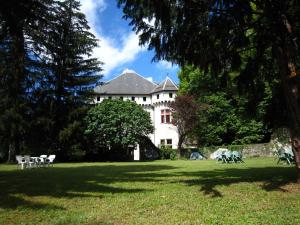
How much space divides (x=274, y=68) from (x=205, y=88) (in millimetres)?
37741

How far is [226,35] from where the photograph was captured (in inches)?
464

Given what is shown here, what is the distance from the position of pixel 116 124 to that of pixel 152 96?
18138mm

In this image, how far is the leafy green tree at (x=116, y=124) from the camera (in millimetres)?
40531

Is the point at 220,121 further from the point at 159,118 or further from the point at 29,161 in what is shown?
the point at 29,161

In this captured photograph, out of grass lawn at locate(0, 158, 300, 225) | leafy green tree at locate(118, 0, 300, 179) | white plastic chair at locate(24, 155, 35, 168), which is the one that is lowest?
grass lawn at locate(0, 158, 300, 225)

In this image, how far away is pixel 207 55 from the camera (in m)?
12.0

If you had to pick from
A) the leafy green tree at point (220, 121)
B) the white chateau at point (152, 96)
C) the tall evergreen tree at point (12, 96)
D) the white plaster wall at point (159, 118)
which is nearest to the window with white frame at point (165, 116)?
the white chateau at point (152, 96)

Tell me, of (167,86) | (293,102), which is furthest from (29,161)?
(167,86)

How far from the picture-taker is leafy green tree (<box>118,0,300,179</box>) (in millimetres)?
10992

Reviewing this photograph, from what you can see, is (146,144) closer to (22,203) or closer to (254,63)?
(254,63)

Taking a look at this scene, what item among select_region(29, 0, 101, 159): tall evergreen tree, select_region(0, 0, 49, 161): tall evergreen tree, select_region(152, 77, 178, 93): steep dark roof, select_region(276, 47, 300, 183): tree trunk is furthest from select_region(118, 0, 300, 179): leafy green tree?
select_region(152, 77, 178, 93): steep dark roof

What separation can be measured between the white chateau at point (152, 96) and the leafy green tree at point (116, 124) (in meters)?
13.2

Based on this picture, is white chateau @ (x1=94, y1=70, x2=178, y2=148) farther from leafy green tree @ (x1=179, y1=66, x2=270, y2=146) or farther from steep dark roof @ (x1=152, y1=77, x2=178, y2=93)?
leafy green tree @ (x1=179, y1=66, x2=270, y2=146)

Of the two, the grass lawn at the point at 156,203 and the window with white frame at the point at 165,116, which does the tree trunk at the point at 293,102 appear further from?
the window with white frame at the point at 165,116
